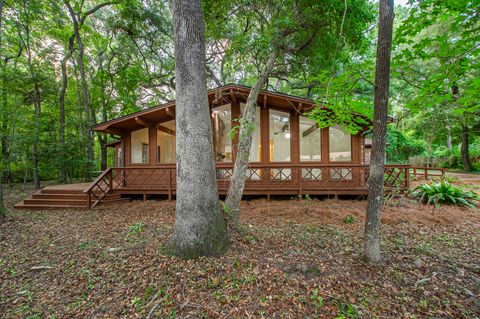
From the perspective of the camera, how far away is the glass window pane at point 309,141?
8.29 meters

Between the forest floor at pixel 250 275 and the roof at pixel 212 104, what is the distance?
473 cm

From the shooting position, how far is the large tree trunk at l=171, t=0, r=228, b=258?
2809 mm

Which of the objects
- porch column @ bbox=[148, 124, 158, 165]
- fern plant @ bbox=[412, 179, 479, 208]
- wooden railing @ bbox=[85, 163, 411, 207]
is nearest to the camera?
fern plant @ bbox=[412, 179, 479, 208]

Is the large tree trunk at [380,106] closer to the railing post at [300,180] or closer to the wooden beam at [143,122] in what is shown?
the railing post at [300,180]

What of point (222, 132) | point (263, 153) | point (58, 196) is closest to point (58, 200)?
point (58, 196)

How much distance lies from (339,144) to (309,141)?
3.93 feet

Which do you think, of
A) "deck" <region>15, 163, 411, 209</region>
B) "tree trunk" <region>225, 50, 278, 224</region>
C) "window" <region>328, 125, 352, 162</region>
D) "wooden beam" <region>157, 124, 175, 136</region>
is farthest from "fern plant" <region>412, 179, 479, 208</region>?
"wooden beam" <region>157, 124, 175, 136</region>

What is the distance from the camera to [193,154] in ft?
9.25

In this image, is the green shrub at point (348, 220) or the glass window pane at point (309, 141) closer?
the green shrub at point (348, 220)

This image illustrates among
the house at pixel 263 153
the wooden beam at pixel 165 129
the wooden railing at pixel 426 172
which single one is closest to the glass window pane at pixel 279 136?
the house at pixel 263 153

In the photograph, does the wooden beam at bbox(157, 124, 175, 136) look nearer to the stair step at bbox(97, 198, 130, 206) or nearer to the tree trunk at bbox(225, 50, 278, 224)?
the stair step at bbox(97, 198, 130, 206)

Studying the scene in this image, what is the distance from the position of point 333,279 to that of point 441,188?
6.53 m

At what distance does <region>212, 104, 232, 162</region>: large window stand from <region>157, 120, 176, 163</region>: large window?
1943 millimetres

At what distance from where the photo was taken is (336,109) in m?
4.54
